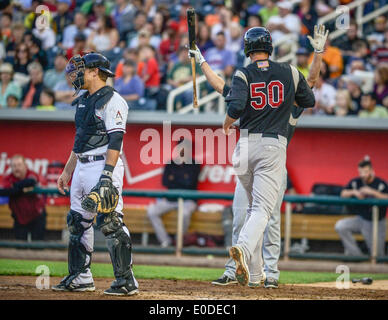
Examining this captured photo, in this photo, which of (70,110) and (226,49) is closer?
(70,110)

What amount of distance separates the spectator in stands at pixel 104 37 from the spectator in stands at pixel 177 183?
129 inches

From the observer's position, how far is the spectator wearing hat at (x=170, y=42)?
48.1 ft

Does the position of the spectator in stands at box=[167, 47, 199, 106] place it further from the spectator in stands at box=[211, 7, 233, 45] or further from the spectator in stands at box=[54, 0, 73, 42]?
the spectator in stands at box=[54, 0, 73, 42]

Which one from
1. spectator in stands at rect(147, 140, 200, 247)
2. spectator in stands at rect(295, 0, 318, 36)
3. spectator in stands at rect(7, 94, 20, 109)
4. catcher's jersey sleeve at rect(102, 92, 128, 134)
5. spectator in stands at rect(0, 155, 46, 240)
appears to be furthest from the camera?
spectator in stands at rect(295, 0, 318, 36)

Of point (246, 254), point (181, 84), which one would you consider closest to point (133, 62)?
point (181, 84)

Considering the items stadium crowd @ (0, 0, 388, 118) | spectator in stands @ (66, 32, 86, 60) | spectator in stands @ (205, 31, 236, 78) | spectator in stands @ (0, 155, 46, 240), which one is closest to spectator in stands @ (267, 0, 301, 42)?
stadium crowd @ (0, 0, 388, 118)

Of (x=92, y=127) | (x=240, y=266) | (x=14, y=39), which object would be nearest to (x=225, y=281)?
(x=240, y=266)

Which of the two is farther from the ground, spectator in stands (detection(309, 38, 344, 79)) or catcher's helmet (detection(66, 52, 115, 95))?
spectator in stands (detection(309, 38, 344, 79))

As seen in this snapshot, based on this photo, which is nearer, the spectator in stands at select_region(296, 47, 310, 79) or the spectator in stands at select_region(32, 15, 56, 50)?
the spectator in stands at select_region(296, 47, 310, 79)

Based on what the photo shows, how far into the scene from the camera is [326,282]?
28.2ft

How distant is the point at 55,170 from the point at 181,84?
282 cm

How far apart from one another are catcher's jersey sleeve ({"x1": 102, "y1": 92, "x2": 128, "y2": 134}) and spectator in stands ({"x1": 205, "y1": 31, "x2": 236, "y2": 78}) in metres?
Result: 7.17

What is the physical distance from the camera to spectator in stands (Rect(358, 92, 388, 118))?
40.7 feet

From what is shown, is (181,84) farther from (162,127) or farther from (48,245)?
(48,245)
